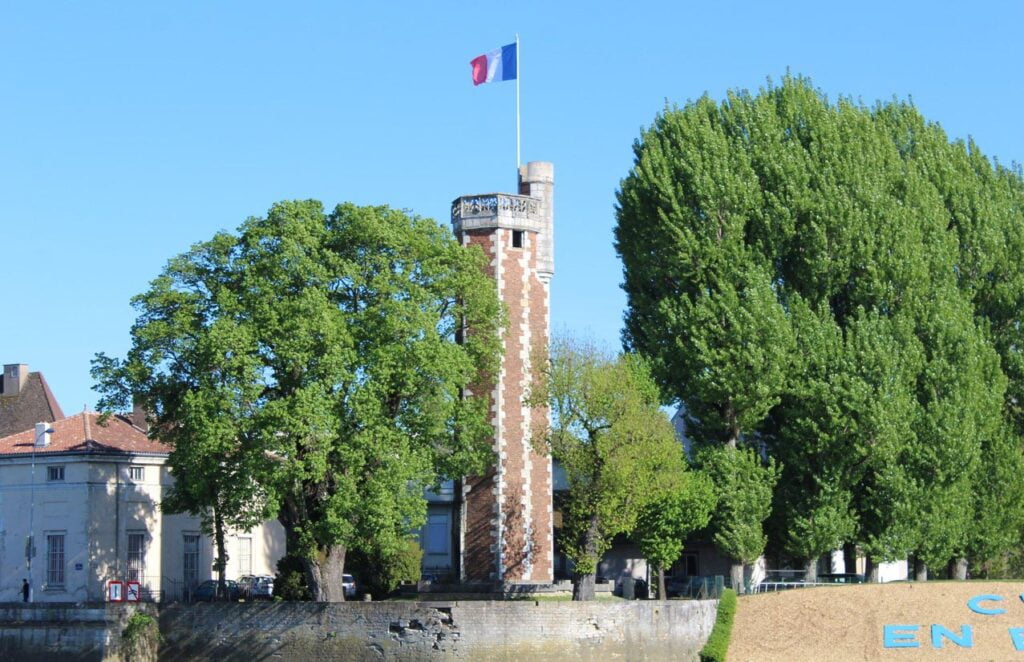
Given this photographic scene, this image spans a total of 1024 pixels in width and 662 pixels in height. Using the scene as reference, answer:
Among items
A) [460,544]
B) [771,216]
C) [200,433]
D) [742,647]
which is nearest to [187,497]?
[200,433]

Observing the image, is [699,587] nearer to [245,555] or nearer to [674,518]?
[674,518]

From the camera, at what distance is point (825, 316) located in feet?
198

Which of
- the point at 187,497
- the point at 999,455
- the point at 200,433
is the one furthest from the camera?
the point at 999,455

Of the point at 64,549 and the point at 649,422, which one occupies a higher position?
the point at 649,422

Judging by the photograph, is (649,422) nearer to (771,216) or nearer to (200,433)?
(771,216)

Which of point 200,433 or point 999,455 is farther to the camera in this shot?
point 999,455

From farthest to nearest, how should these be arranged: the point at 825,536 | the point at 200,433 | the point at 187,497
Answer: the point at 825,536 < the point at 187,497 < the point at 200,433

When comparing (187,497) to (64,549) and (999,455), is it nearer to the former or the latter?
(64,549)

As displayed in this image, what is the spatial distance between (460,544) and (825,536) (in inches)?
559

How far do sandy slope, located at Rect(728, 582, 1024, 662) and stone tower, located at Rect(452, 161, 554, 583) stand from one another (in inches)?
341

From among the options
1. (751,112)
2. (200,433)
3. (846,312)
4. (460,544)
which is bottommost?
(460,544)

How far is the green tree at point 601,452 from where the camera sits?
55906 mm

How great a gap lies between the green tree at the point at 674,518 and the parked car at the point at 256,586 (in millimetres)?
15326

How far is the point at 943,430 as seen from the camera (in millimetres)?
59875
